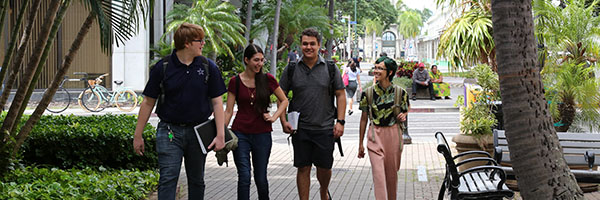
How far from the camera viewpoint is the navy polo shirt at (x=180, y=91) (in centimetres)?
589

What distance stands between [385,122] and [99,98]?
59.3 feet

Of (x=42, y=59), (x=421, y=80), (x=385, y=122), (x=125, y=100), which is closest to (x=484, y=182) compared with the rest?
(x=385, y=122)

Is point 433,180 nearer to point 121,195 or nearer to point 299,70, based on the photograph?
point 299,70

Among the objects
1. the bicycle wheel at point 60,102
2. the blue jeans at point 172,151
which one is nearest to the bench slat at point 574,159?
the blue jeans at point 172,151

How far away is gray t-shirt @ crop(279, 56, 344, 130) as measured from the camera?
6.98 m

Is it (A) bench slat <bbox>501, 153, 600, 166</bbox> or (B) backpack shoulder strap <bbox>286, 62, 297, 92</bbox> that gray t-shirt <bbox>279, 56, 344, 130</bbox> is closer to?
(B) backpack shoulder strap <bbox>286, 62, 297, 92</bbox>

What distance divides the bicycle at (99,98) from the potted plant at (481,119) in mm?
15328

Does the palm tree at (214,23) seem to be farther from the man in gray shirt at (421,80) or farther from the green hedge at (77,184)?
the green hedge at (77,184)

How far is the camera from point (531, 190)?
4246 millimetres

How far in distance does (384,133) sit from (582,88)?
179 inches

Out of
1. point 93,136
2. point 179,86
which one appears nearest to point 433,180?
point 93,136

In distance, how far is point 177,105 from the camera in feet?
19.3

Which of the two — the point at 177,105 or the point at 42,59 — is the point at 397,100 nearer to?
the point at 177,105

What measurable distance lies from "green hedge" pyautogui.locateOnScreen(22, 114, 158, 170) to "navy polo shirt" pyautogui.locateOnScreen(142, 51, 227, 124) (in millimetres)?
3406
